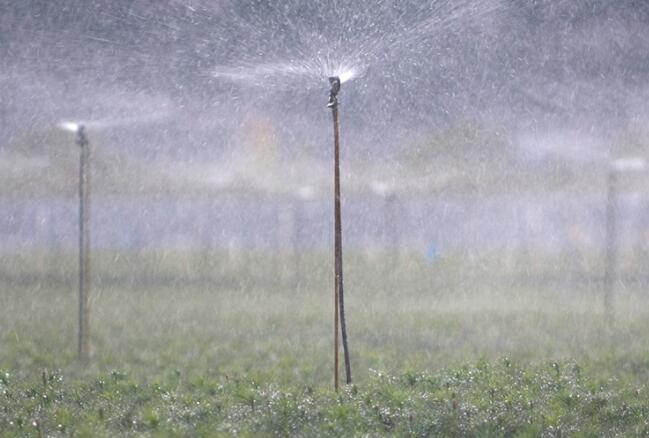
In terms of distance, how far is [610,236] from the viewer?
13297 millimetres

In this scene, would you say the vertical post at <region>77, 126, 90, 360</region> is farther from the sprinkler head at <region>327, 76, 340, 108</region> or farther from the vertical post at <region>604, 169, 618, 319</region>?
the vertical post at <region>604, 169, 618, 319</region>

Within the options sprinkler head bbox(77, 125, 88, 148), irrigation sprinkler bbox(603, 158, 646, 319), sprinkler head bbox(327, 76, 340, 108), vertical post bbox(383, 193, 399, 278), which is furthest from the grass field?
sprinkler head bbox(327, 76, 340, 108)

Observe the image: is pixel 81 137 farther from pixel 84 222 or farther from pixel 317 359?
pixel 317 359

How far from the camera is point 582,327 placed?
38.0 ft

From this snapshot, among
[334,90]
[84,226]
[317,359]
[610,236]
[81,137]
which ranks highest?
[334,90]

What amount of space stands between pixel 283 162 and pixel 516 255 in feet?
30.9

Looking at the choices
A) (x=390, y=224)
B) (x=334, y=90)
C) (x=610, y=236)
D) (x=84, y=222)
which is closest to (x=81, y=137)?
(x=84, y=222)

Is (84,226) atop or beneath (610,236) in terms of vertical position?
Result: atop

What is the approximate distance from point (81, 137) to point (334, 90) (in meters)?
3.43

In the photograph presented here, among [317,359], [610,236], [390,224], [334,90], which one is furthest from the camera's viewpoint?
[390,224]

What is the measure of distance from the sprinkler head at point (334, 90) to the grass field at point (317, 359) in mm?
2653

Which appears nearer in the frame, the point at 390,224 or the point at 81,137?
the point at 81,137

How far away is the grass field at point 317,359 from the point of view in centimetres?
593

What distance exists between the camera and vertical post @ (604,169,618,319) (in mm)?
13070
